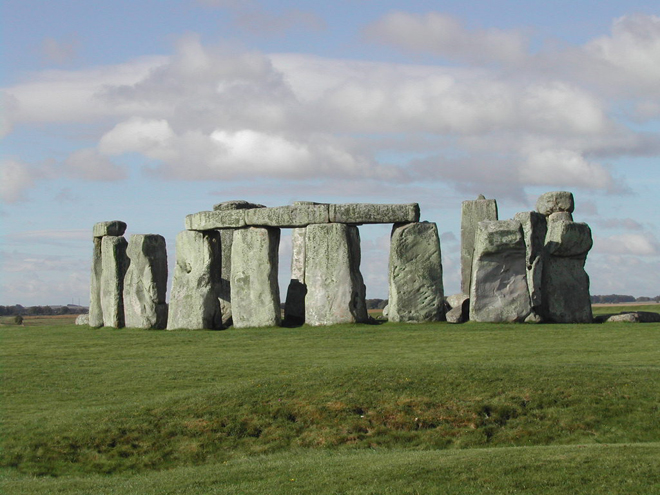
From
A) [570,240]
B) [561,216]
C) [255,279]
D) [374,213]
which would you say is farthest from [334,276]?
[561,216]

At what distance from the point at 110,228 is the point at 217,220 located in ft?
15.3

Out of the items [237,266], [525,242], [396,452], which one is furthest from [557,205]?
[396,452]

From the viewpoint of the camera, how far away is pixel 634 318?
92.8ft

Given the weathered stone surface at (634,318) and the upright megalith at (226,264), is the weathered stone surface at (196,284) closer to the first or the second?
the upright megalith at (226,264)

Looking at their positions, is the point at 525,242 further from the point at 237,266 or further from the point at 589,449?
the point at 589,449

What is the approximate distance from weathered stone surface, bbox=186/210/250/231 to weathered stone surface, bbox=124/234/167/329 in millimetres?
1446

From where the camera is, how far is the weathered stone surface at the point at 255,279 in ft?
95.4

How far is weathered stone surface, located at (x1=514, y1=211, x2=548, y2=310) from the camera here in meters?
28.3

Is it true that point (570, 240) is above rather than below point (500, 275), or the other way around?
above

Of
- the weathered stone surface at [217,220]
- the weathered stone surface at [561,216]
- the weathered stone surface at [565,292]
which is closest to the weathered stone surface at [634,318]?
the weathered stone surface at [565,292]

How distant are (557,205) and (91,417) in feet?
65.7

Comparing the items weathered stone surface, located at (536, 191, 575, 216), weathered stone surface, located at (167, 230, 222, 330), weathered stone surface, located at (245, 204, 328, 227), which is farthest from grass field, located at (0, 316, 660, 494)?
weathered stone surface, located at (536, 191, 575, 216)

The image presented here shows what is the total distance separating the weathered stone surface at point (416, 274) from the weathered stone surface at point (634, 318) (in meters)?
5.10

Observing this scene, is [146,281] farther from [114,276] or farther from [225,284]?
[225,284]
